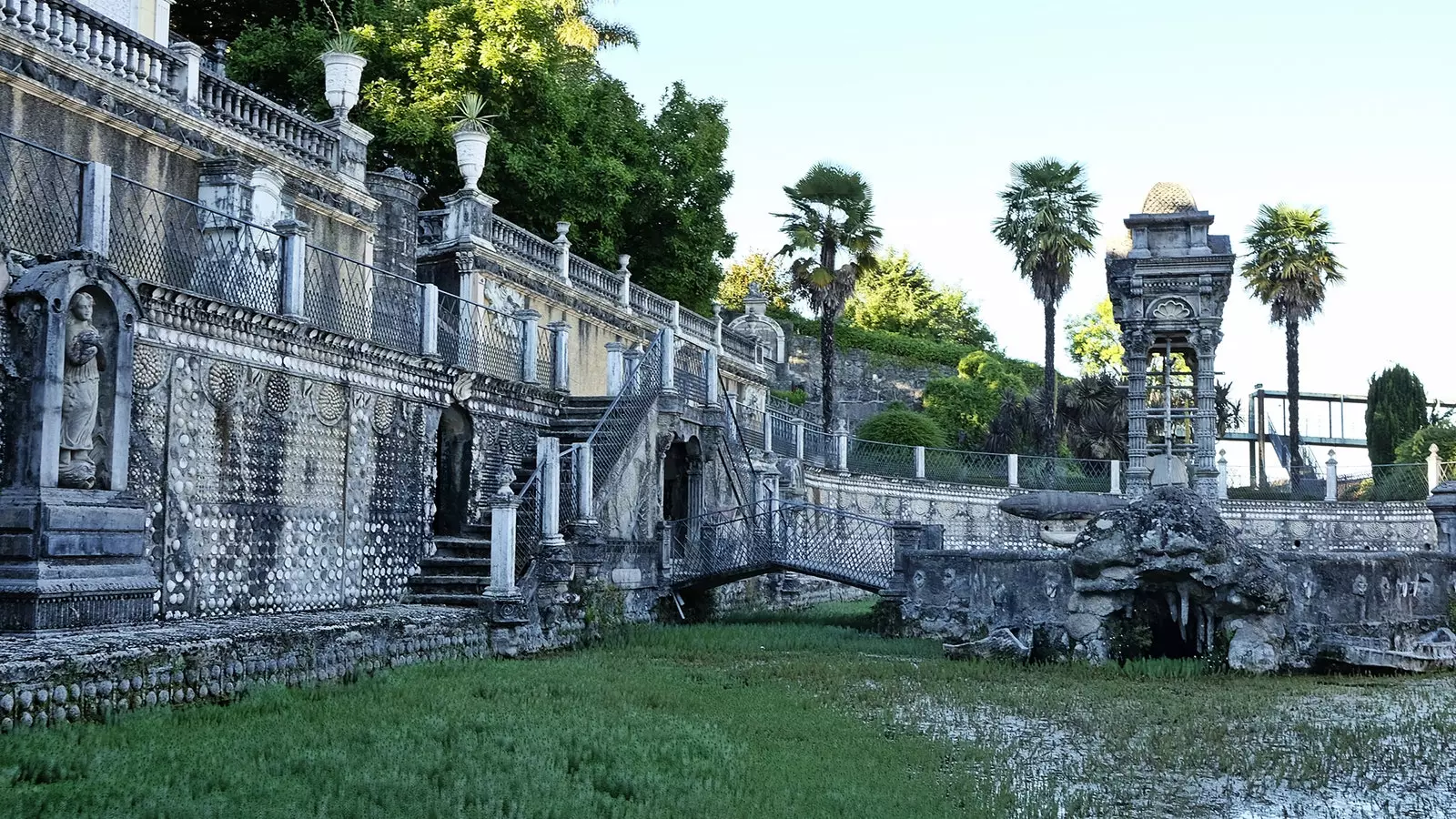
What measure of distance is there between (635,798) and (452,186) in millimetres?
23029

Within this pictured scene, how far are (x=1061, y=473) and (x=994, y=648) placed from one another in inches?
851

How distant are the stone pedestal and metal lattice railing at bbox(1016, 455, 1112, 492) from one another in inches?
1073

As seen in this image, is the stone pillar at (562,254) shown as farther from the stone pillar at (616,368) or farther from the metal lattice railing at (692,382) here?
the stone pillar at (616,368)

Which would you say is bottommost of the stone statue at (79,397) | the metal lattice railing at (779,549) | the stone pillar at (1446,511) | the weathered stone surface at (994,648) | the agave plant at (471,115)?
the weathered stone surface at (994,648)

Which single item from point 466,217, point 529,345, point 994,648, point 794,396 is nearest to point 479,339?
point 529,345

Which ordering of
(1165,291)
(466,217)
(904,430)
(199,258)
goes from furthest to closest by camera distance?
1. (904,430)
2. (466,217)
3. (1165,291)
4. (199,258)

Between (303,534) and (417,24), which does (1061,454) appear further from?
(303,534)

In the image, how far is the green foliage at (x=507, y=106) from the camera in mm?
26719

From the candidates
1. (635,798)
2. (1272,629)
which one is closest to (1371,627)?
(1272,629)

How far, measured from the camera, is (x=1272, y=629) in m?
14.0

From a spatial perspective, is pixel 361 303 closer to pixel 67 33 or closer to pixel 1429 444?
pixel 67 33

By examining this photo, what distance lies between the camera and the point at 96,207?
11305 mm

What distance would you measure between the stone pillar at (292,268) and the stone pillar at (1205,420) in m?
15.7

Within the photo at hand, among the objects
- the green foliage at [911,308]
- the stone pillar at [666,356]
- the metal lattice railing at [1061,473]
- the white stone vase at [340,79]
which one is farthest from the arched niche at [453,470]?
the green foliage at [911,308]
